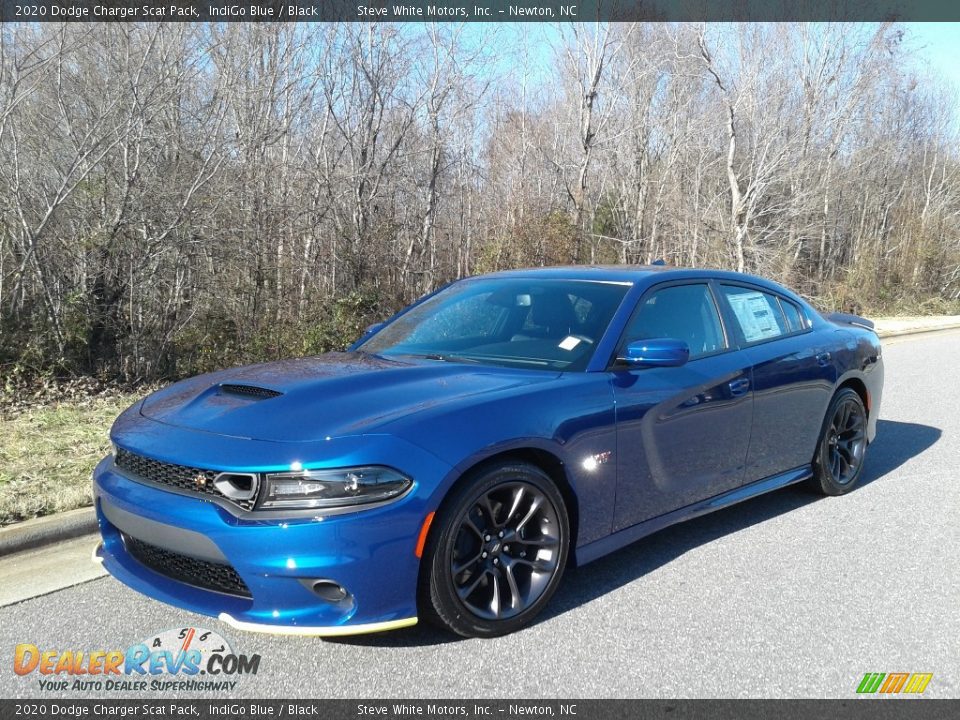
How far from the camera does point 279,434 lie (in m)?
3.08

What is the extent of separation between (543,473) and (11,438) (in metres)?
4.80

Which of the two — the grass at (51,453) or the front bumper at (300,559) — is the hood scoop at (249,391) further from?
the grass at (51,453)

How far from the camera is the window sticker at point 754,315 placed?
4875mm

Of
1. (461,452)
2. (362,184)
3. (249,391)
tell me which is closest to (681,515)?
(461,452)

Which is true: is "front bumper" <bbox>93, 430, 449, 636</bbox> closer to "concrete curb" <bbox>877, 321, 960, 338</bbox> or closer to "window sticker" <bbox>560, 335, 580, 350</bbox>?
"window sticker" <bbox>560, 335, 580, 350</bbox>

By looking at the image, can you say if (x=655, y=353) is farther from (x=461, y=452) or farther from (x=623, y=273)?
(x=461, y=452)

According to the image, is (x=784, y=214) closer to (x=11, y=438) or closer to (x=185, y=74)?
(x=185, y=74)

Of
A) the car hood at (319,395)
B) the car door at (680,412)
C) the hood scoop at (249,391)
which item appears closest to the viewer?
the car hood at (319,395)

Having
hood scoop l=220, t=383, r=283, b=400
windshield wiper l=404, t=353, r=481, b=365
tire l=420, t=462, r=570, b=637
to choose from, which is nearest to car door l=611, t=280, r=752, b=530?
tire l=420, t=462, r=570, b=637

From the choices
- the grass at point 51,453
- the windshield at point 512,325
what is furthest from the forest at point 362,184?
the windshield at point 512,325

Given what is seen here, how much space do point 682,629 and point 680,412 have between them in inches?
42.6

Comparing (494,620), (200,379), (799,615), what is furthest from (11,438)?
(799,615)

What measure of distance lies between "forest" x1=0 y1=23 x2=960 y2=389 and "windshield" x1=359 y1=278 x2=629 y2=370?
566 cm

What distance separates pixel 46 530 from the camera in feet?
14.3
